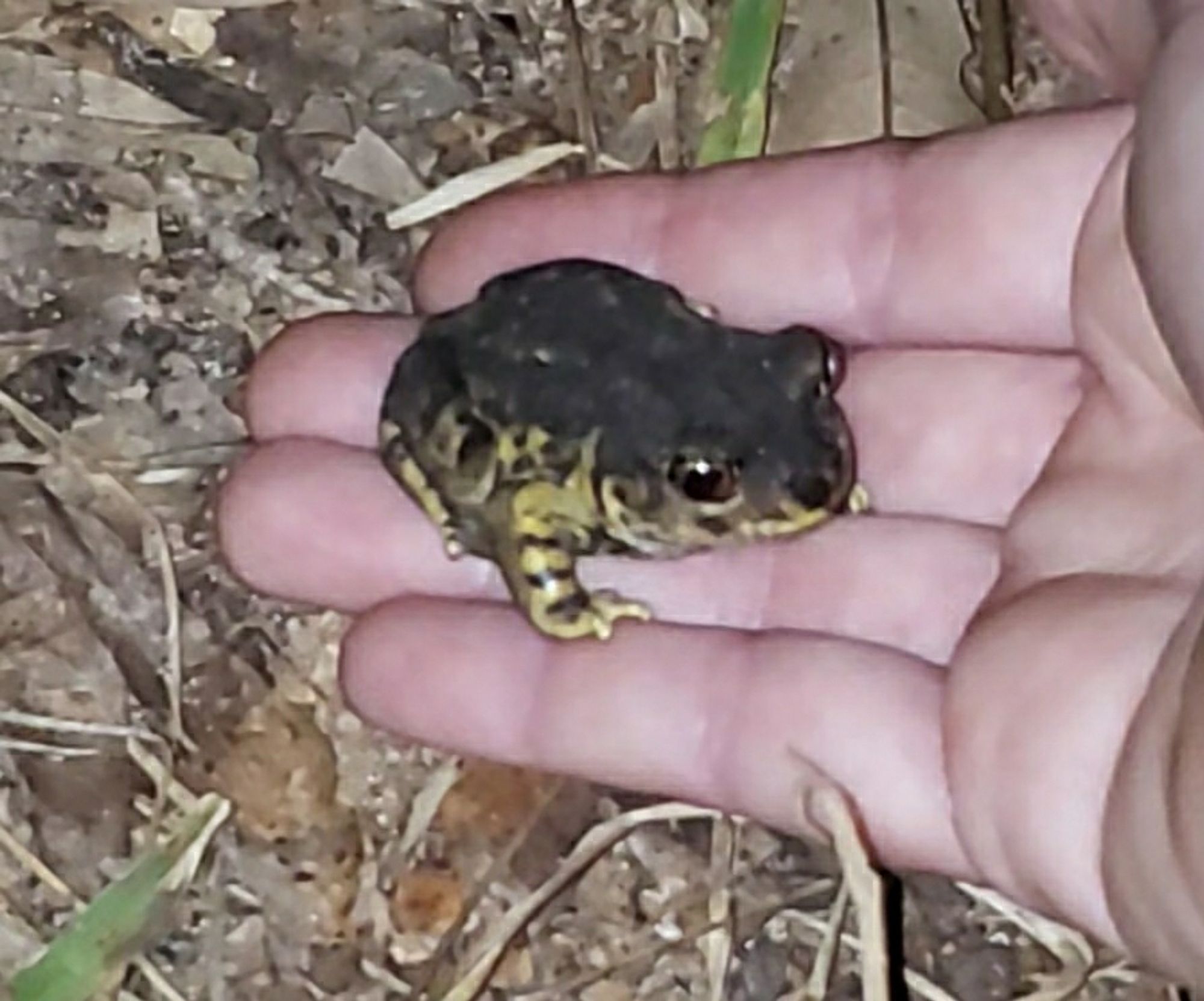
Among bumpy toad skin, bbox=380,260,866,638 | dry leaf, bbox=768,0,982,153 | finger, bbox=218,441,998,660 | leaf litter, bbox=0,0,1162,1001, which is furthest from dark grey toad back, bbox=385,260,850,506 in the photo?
dry leaf, bbox=768,0,982,153

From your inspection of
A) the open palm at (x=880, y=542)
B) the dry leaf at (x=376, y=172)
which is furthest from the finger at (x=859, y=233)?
the dry leaf at (x=376, y=172)

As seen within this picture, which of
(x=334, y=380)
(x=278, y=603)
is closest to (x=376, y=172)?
(x=334, y=380)

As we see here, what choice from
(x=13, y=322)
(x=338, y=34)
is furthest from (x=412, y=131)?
(x=13, y=322)

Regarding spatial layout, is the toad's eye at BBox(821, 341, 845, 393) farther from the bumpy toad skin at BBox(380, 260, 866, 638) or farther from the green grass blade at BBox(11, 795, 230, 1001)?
the green grass blade at BBox(11, 795, 230, 1001)

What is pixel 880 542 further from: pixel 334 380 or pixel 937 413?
pixel 334 380

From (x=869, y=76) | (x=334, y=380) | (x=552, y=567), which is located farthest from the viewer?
(x=869, y=76)

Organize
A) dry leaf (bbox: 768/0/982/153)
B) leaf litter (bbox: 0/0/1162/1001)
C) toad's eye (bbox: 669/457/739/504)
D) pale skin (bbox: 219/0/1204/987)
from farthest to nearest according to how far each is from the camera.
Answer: dry leaf (bbox: 768/0/982/153) → leaf litter (bbox: 0/0/1162/1001) → toad's eye (bbox: 669/457/739/504) → pale skin (bbox: 219/0/1204/987)

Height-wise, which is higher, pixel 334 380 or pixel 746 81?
pixel 746 81
